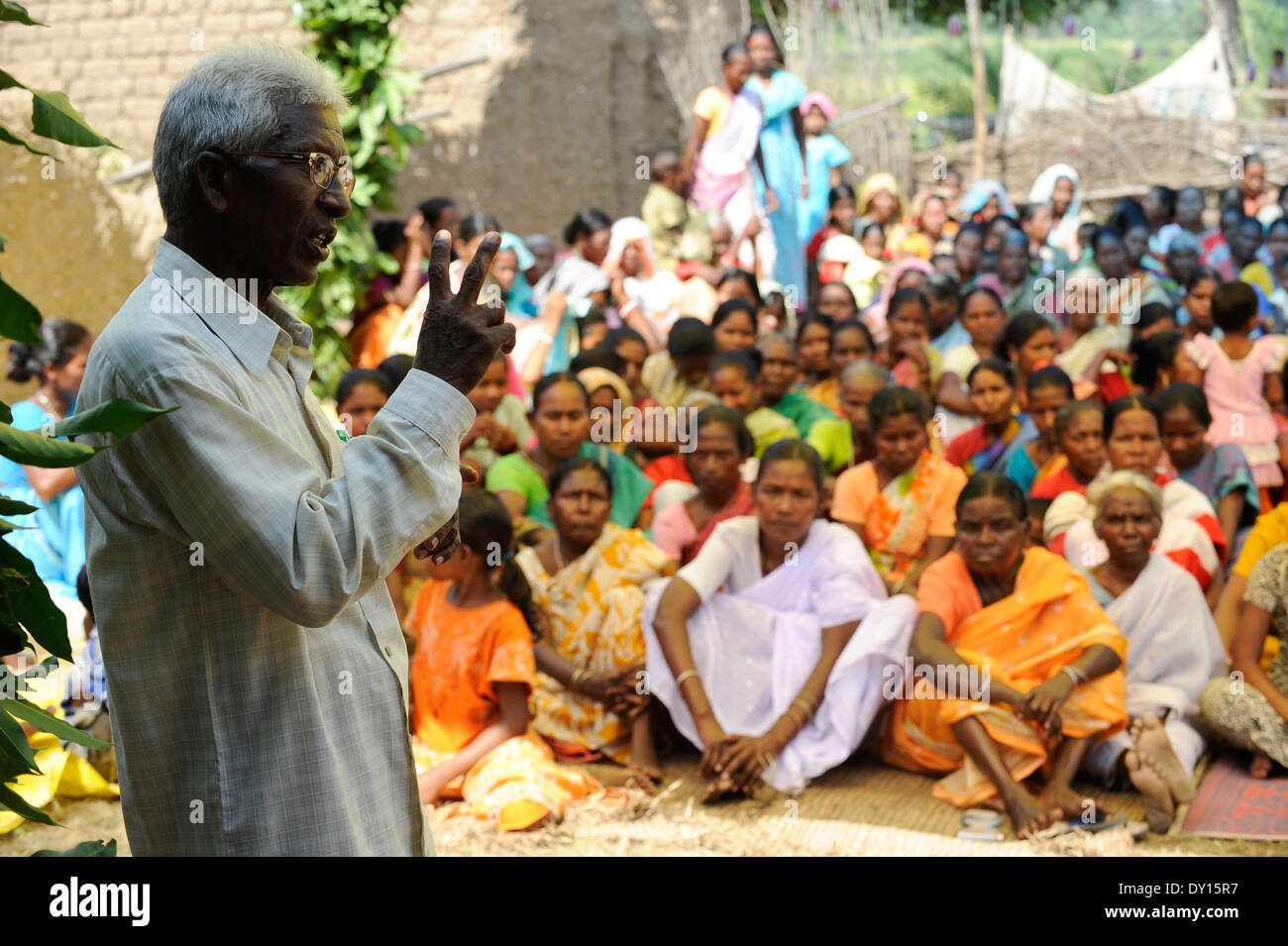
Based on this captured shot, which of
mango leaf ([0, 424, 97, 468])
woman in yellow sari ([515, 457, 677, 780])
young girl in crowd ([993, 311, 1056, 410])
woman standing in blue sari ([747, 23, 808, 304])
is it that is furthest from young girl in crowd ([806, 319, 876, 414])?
mango leaf ([0, 424, 97, 468])

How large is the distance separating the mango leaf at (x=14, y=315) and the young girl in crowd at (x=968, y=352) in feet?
15.4

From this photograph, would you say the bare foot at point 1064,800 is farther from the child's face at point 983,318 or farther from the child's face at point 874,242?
the child's face at point 874,242

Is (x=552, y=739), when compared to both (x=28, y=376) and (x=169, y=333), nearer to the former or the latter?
(x=28, y=376)

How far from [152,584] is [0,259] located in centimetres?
681

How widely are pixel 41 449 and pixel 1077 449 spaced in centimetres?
429

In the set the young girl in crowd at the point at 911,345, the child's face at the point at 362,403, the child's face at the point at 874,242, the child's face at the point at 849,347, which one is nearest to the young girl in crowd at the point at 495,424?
the child's face at the point at 362,403

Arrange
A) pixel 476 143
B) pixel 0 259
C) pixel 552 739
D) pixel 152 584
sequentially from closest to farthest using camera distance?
pixel 152 584
pixel 552 739
pixel 0 259
pixel 476 143

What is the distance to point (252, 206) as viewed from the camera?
5.12 ft

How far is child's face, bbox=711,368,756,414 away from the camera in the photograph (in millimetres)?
5641

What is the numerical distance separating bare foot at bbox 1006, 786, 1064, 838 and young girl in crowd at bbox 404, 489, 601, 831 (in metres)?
1.26

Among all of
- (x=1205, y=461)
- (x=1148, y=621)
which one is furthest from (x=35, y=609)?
(x=1205, y=461)

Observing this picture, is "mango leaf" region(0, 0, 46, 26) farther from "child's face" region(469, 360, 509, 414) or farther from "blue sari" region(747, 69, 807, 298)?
"blue sari" region(747, 69, 807, 298)
